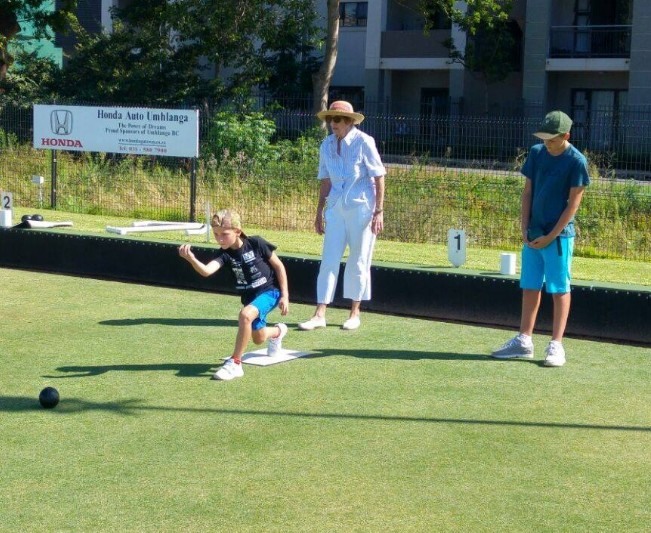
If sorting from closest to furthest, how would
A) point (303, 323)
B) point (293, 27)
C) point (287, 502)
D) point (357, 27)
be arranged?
1. point (287, 502)
2. point (303, 323)
3. point (293, 27)
4. point (357, 27)

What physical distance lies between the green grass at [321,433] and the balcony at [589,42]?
29.4m

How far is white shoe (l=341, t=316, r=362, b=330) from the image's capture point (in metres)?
8.74

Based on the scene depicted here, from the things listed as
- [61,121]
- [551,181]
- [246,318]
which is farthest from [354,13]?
[246,318]

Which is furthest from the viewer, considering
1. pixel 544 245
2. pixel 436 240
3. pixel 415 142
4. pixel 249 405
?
pixel 415 142

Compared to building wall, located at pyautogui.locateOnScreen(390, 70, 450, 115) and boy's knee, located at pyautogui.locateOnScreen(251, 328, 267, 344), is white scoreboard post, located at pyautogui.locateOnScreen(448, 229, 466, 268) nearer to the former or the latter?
boy's knee, located at pyautogui.locateOnScreen(251, 328, 267, 344)

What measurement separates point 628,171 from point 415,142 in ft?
14.0

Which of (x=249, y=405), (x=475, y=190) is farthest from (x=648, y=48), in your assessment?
(x=249, y=405)

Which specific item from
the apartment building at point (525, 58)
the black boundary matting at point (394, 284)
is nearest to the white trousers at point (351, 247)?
the black boundary matting at point (394, 284)

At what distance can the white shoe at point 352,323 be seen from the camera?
28.7ft

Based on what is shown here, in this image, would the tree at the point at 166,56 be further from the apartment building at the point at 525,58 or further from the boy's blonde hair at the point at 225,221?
the boy's blonde hair at the point at 225,221

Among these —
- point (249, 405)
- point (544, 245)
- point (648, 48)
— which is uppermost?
point (648, 48)

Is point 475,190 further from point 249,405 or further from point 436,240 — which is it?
point 249,405

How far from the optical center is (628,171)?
15.7 metres

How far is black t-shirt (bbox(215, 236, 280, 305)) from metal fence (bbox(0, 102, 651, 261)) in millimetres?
6670
